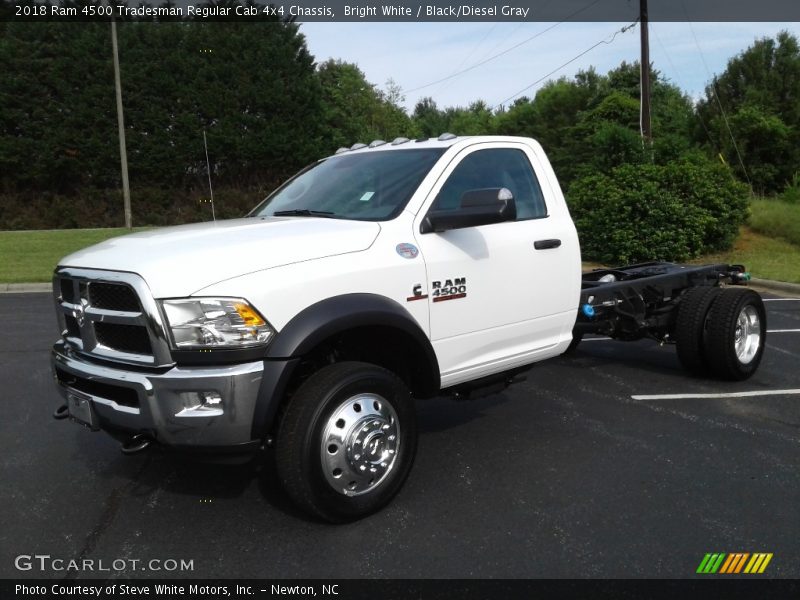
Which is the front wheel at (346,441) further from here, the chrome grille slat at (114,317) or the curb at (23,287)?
the curb at (23,287)

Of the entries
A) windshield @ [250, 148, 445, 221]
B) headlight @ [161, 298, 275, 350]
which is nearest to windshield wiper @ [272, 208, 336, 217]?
windshield @ [250, 148, 445, 221]

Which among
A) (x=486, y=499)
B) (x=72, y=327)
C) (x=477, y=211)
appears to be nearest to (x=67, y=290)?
(x=72, y=327)

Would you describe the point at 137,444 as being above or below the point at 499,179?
below

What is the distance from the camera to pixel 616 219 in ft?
50.3

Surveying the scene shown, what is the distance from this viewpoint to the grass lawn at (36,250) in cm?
1540

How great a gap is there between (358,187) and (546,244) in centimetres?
131

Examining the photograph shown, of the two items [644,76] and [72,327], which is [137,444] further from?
[644,76]

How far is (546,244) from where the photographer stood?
15.5 ft

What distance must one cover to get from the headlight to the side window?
1571mm

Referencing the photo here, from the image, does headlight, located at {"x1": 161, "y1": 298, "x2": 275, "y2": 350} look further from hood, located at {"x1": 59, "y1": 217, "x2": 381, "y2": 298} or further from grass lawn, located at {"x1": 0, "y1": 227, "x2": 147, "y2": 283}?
grass lawn, located at {"x1": 0, "y1": 227, "x2": 147, "y2": 283}

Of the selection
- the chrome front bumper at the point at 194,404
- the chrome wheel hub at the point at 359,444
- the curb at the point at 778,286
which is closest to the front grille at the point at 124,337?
the chrome front bumper at the point at 194,404
